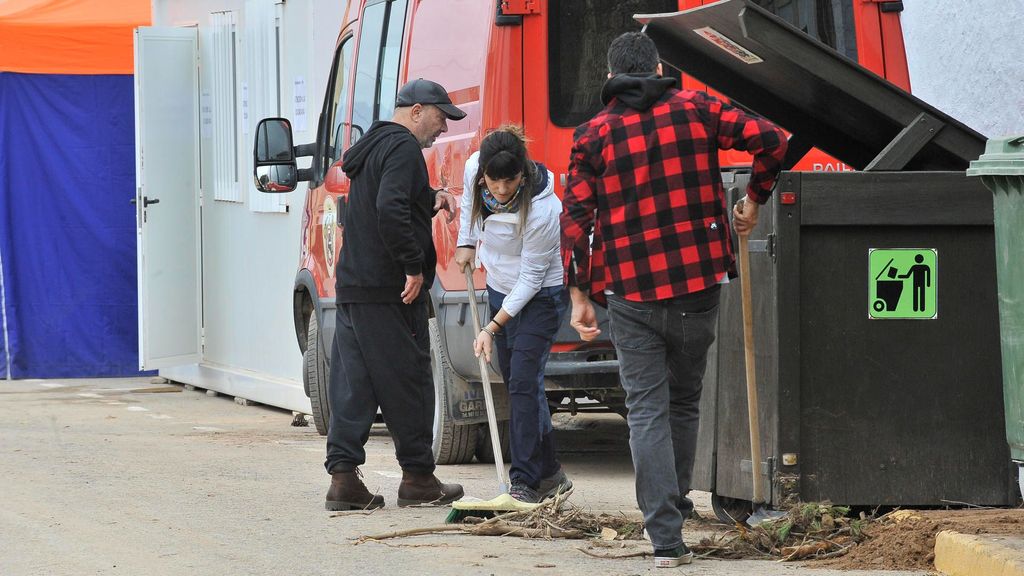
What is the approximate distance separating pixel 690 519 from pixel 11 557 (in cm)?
257

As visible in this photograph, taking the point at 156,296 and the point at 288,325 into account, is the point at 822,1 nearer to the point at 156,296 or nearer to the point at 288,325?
the point at 288,325

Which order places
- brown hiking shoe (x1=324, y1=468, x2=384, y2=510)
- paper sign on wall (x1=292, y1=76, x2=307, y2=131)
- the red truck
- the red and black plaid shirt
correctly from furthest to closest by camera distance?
paper sign on wall (x1=292, y1=76, x2=307, y2=131) → the red truck → brown hiking shoe (x1=324, y1=468, x2=384, y2=510) → the red and black plaid shirt

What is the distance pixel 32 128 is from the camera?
48.3ft

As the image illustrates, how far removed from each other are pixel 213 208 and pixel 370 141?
7178 millimetres

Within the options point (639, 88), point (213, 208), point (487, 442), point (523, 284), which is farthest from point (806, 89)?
point (213, 208)

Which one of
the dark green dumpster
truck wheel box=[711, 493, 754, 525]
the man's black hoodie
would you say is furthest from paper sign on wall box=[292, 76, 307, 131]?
the dark green dumpster

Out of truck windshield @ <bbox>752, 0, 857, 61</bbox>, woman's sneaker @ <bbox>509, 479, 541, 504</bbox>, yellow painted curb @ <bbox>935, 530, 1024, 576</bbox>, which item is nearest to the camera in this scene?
yellow painted curb @ <bbox>935, 530, 1024, 576</bbox>

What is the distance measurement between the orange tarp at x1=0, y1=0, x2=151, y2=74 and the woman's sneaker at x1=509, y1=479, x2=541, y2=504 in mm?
9029

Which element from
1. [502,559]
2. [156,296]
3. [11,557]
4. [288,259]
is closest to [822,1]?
[502,559]

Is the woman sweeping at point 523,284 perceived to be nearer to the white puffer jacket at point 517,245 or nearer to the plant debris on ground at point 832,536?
the white puffer jacket at point 517,245

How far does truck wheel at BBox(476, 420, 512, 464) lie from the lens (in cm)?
853

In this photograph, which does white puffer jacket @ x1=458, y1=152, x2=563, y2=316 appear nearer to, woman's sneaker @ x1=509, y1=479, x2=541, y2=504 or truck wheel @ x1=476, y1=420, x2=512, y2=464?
woman's sneaker @ x1=509, y1=479, x2=541, y2=504

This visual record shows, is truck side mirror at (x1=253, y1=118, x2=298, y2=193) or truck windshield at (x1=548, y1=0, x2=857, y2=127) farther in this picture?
truck side mirror at (x1=253, y1=118, x2=298, y2=193)

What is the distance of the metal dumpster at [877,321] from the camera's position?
5.73m
